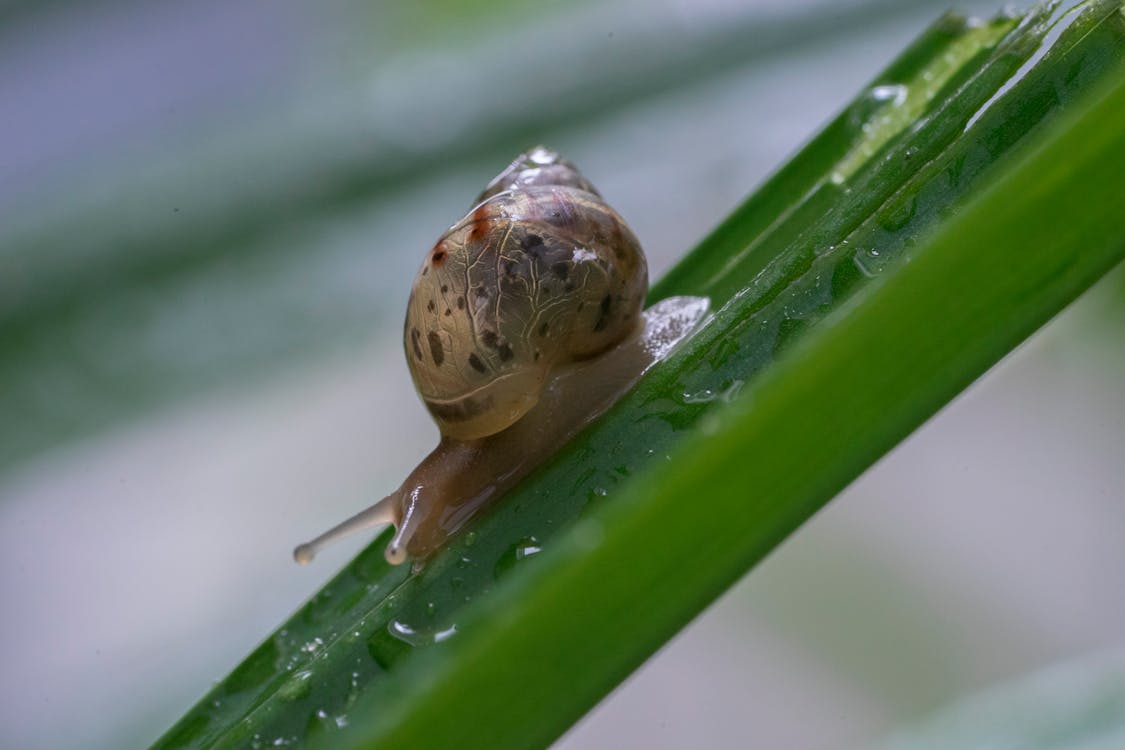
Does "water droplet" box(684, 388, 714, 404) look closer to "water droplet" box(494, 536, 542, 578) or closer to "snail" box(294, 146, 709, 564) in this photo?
"water droplet" box(494, 536, 542, 578)

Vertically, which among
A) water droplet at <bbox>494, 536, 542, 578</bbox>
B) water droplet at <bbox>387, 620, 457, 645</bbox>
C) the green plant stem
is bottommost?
the green plant stem

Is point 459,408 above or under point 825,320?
above

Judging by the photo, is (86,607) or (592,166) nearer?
(592,166)

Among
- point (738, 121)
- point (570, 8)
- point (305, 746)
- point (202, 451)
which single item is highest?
point (202, 451)

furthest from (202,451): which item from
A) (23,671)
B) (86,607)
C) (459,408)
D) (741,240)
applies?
(741,240)

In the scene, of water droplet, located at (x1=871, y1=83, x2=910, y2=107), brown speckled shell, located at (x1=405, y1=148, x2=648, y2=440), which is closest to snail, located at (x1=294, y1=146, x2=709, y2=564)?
brown speckled shell, located at (x1=405, y1=148, x2=648, y2=440)

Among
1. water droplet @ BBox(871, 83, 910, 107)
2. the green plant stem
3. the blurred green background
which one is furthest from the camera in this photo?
the blurred green background

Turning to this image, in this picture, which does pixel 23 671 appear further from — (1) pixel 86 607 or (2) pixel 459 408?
(2) pixel 459 408

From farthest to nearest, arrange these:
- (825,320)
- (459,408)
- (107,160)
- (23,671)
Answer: (23,671)
(107,160)
(459,408)
(825,320)
